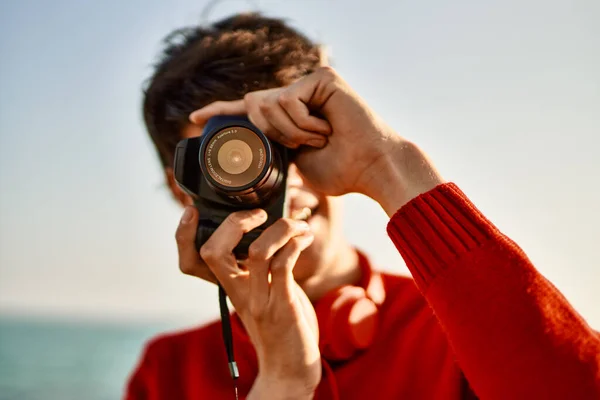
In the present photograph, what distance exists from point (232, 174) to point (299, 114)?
171 millimetres

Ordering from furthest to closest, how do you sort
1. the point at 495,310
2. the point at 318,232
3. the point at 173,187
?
1. the point at 173,187
2. the point at 318,232
3. the point at 495,310

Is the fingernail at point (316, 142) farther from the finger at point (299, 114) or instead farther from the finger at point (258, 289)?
the finger at point (258, 289)

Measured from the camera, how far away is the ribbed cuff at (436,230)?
0.94 metres

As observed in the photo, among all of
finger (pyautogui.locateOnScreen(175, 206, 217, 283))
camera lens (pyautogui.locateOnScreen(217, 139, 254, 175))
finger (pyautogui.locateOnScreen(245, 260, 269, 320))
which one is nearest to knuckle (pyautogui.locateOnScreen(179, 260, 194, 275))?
finger (pyautogui.locateOnScreen(175, 206, 217, 283))

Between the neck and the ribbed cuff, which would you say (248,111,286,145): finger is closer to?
the ribbed cuff

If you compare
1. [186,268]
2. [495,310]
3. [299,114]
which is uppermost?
[299,114]

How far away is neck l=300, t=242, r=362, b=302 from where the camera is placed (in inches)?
58.8

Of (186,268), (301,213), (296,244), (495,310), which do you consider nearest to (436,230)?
(495,310)

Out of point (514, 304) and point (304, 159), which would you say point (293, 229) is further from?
point (514, 304)

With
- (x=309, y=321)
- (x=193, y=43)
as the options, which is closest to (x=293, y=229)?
(x=309, y=321)

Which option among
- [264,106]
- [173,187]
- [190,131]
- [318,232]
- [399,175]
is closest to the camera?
[399,175]

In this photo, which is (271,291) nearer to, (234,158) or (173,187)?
(234,158)

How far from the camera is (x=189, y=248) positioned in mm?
1225

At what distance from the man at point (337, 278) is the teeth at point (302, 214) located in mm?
12
